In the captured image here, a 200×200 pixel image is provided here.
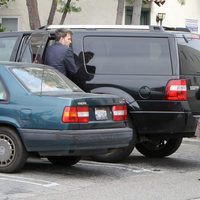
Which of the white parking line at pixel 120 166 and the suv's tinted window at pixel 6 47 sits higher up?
the suv's tinted window at pixel 6 47

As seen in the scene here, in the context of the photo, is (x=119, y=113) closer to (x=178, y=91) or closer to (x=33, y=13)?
(x=178, y=91)

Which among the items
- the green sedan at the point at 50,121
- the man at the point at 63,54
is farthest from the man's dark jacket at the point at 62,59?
the green sedan at the point at 50,121

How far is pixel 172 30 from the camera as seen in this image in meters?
10.2

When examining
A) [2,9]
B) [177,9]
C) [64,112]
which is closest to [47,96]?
[64,112]

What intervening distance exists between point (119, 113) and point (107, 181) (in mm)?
1010

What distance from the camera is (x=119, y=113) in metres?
8.88

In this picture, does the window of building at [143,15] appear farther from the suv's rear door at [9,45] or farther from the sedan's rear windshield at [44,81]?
the sedan's rear windshield at [44,81]

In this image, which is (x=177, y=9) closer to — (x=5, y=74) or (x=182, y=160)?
(x=182, y=160)

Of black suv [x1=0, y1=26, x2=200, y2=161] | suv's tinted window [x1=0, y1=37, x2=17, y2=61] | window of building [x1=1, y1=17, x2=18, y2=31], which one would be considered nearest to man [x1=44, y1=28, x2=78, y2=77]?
black suv [x1=0, y1=26, x2=200, y2=161]

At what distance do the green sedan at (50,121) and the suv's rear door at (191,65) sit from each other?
126cm

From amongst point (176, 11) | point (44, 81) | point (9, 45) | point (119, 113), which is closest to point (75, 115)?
point (119, 113)

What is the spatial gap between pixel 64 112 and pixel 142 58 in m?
2.07

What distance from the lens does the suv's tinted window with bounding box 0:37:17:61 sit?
10.5 meters

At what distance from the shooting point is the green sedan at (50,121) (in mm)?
8172
